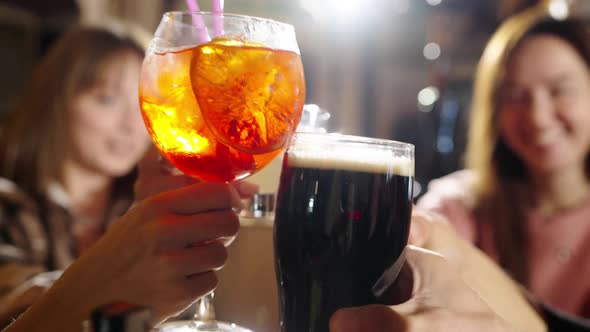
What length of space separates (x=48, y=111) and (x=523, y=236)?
2.08 m

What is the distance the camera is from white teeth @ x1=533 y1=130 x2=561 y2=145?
229 cm

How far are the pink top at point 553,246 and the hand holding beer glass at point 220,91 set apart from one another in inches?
68.0

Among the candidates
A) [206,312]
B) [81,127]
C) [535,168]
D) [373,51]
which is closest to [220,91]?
[206,312]

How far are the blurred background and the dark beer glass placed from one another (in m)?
3.62

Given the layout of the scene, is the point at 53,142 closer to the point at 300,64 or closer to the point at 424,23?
the point at 300,64

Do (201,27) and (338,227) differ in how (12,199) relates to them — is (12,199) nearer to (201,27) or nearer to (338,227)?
(201,27)

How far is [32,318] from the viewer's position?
73cm

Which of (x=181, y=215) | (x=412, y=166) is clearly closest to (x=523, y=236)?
(x=412, y=166)

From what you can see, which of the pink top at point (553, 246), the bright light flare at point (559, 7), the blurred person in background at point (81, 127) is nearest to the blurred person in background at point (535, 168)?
the pink top at point (553, 246)

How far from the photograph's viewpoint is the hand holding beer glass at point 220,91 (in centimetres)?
76

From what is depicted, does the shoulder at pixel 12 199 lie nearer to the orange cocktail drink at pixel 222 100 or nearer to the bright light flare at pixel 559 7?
the orange cocktail drink at pixel 222 100

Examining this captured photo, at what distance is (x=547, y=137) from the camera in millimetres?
2297

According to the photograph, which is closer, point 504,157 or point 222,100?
point 222,100

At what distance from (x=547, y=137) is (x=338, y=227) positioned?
1.88 metres
